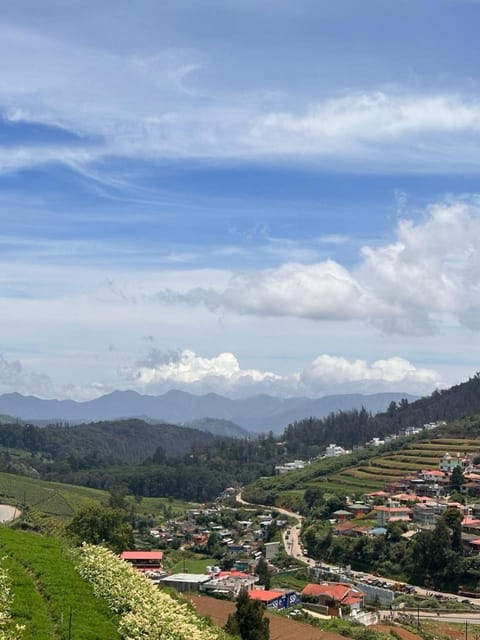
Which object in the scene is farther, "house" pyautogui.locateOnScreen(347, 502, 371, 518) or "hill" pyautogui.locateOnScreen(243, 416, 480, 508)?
"hill" pyautogui.locateOnScreen(243, 416, 480, 508)

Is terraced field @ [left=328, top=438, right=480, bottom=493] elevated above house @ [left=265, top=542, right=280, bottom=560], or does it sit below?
above

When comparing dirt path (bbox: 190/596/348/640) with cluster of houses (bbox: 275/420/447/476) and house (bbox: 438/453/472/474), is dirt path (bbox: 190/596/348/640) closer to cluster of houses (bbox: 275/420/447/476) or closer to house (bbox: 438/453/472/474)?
house (bbox: 438/453/472/474)

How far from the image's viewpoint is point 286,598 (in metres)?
41.2

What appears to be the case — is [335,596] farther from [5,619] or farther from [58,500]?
[58,500]

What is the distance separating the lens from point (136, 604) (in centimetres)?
1493

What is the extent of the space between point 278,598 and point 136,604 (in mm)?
27427

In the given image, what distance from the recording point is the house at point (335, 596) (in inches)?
1623

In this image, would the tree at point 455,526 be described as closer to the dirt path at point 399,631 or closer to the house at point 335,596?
the house at point 335,596

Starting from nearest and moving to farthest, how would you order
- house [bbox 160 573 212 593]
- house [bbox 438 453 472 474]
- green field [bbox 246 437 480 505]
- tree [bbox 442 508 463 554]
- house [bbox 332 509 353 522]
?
house [bbox 160 573 212 593], tree [bbox 442 508 463 554], house [bbox 332 509 353 522], house [bbox 438 453 472 474], green field [bbox 246 437 480 505]

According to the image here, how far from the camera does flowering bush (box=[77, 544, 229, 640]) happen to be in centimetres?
1314

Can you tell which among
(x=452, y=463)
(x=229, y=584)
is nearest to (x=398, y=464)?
(x=452, y=463)

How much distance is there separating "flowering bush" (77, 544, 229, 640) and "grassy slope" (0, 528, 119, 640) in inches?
12.1

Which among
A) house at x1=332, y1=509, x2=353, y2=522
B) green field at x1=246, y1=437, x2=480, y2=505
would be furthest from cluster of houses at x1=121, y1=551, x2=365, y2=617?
green field at x1=246, y1=437, x2=480, y2=505

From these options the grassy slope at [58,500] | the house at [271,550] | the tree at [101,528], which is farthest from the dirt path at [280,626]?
the grassy slope at [58,500]
